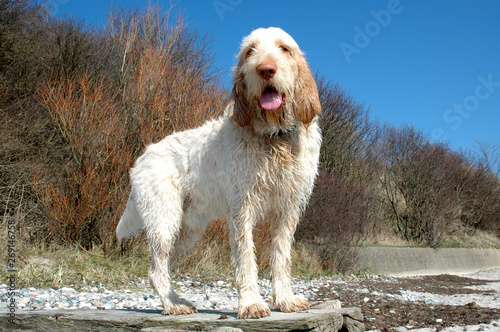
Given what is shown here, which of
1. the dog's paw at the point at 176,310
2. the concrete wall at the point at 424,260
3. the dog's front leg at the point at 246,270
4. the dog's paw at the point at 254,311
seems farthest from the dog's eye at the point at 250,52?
the concrete wall at the point at 424,260

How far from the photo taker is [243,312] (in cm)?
315

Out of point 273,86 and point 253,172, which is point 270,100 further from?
point 253,172

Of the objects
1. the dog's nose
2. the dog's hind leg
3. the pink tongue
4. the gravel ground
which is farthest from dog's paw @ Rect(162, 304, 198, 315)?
the dog's nose

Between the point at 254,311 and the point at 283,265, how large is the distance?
529mm

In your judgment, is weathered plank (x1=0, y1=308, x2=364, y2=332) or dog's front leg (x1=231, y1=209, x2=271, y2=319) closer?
weathered plank (x1=0, y1=308, x2=364, y2=332)

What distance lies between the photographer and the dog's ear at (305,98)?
3.51 m

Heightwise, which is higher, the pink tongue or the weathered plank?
Result: the pink tongue

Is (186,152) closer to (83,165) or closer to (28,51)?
(83,165)

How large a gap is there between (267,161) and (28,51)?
486 inches

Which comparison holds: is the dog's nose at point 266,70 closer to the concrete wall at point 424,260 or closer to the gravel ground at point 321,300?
the gravel ground at point 321,300

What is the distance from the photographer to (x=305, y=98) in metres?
3.51

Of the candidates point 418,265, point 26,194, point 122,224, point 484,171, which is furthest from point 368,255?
point 484,171

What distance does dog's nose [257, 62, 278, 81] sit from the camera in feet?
10.3

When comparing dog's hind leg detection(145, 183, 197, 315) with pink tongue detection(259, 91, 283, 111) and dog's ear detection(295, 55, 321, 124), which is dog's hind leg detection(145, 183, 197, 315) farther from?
dog's ear detection(295, 55, 321, 124)
